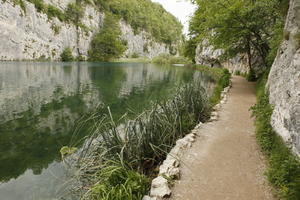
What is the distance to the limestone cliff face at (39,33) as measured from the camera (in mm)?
45656

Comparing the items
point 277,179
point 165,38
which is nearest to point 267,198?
point 277,179

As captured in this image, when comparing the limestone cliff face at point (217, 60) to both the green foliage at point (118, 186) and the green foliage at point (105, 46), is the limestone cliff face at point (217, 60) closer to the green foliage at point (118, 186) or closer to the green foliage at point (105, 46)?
the green foliage at point (118, 186)

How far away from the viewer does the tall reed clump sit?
145 inches

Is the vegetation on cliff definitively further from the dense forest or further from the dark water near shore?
the dense forest

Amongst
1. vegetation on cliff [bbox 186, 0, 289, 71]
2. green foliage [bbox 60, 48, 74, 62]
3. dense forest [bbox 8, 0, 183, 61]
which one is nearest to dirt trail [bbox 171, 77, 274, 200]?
vegetation on cliff [bbox 186, 0, 289, 71]

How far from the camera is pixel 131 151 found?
468cm

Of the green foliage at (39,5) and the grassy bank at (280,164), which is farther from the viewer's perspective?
the green foliage at (39,5)

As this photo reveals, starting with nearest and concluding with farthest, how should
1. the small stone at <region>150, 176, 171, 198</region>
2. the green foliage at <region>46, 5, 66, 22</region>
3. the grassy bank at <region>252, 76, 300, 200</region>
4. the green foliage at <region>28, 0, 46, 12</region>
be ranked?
the grassy bank at <region>252, 76, 300, 200</region>
the small stone at <region>150, 176, 171, 198</region>
the green foliage at <region>28, 0, 46, 12</region>
the green foliage at <region>46, 5, 66, 22</region>

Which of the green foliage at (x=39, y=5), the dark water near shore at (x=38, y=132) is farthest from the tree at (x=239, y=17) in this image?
the green foliage at (x=39, y=5)

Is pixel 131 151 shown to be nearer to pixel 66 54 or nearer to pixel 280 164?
pixel 280 164

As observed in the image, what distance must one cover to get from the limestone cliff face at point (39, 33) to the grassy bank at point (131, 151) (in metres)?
50.7

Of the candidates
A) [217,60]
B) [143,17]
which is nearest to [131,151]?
[217,60]

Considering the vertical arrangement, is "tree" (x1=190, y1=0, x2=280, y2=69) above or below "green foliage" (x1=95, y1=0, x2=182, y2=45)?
below

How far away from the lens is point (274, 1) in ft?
36.8
